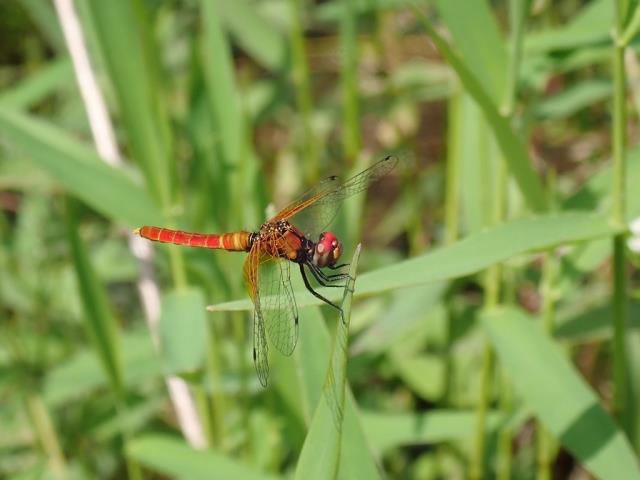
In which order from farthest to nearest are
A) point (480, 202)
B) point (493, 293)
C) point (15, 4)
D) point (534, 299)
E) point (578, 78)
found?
point (15, 4)
point (578, 78)
point (534, 299)
point (480, 202)
point (493, 293)

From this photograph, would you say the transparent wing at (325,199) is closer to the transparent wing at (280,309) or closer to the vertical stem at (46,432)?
the transparent wing at (280,309)

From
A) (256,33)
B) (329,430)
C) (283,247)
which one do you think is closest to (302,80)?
(256,33)

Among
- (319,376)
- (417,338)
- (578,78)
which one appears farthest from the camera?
(578,78)

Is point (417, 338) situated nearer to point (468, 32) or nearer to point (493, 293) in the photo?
point (493, 293)

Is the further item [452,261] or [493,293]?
[493,293]

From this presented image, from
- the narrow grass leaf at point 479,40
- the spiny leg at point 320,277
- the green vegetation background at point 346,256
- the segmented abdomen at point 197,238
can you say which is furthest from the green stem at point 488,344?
the segmented abdomen at point 197,238

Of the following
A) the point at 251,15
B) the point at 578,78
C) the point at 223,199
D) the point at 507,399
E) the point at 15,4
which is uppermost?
the point at 15,4

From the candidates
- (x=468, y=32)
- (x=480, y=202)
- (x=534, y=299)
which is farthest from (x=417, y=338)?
(x=468, y=32)
